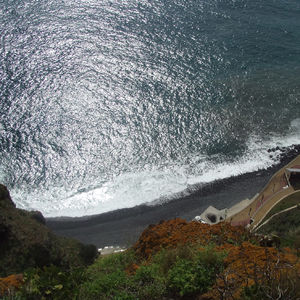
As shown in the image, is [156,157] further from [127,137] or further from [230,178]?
[230,178]

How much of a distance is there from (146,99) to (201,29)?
874 inches

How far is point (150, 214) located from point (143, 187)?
4023 mm

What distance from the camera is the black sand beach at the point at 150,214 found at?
40.2 m

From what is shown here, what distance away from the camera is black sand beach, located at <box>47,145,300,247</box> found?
40.2m

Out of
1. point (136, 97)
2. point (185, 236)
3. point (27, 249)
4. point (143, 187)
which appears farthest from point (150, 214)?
point (185, 236)

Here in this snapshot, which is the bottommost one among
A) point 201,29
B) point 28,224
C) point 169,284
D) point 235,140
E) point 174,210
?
point 174,210

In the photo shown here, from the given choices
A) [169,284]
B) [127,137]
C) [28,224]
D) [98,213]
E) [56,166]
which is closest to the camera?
[169,284]

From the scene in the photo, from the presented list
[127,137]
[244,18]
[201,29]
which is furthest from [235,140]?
[244,18]

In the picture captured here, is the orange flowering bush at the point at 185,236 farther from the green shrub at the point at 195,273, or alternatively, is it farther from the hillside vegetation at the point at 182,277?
the green shrub at the point at 195,273

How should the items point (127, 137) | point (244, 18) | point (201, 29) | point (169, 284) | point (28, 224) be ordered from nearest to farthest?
point (169, 284) → point (28, 224) → point (127, 137) → point (201, 29) → point (244, 18)

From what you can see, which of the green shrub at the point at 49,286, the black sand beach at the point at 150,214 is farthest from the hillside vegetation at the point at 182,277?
the black sand beach at the point at 150,214

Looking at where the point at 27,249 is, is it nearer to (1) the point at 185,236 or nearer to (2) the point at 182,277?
(1) the point at 185,236

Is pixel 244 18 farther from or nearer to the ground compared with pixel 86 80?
farther from the ground

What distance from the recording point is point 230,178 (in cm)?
4697
